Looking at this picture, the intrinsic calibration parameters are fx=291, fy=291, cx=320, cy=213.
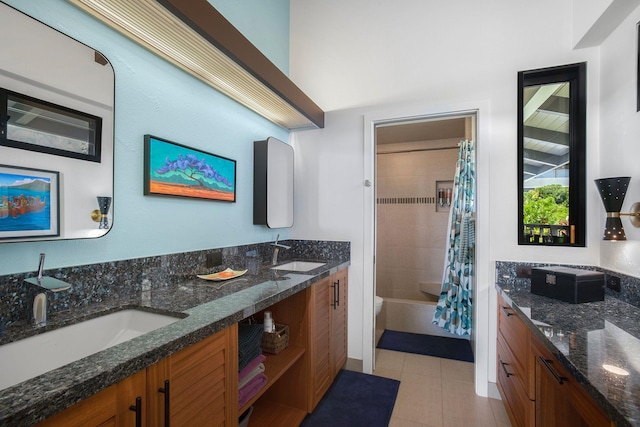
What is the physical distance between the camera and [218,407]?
1082mm

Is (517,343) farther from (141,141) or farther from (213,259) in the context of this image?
(141,141)

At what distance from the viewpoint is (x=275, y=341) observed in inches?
72.2

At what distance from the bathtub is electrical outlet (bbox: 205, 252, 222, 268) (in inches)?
80.4

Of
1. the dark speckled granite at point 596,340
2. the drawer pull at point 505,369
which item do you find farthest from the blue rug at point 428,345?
the dark speckled granite at point 596,340

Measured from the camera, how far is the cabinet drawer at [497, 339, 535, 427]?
136 cm

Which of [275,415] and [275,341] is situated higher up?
[275,341]

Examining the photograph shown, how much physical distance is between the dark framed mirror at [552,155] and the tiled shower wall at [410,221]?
1899 millimetres

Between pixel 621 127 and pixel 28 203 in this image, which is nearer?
pixel 28 203

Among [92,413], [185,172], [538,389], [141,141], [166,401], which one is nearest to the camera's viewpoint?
[92,413]

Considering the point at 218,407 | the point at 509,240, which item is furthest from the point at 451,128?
the point at 218,407

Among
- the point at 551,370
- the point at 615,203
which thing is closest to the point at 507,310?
the point at 551,370

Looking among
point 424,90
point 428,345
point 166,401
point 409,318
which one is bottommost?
point 428,345

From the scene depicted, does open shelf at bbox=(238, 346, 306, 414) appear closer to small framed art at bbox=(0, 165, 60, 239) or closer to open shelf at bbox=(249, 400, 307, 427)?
open shelf at bbox=(249, 400, 307, 427)

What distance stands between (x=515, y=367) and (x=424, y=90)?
1994mm
